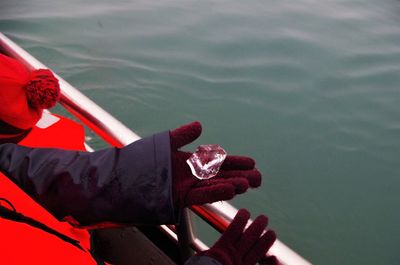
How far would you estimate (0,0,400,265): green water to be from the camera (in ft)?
10.5

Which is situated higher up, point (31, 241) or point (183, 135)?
point (183, 135)

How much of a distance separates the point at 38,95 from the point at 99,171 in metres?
0.34

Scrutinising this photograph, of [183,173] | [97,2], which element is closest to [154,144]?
[183,173]

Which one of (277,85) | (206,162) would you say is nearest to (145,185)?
(206,162)

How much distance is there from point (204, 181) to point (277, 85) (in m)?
3.74

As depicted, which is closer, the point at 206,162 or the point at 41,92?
the point at 206,162

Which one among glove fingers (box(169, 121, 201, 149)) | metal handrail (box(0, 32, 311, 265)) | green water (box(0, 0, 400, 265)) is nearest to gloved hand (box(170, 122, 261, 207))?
glove fingers (box(169, 121, 201, 149))

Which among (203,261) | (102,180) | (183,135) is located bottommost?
(203,261)

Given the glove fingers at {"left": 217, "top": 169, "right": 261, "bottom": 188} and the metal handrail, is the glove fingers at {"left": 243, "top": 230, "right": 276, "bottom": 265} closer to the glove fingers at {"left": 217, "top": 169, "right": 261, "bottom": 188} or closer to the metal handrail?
the metal handrail

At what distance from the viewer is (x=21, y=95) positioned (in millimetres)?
1150

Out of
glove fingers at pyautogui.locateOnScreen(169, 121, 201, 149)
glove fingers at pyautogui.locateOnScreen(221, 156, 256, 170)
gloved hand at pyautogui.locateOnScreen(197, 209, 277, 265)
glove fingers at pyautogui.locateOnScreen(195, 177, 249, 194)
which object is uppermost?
glove fingers at pyautogui.locateOnScreen(169, 121, 201, 149)

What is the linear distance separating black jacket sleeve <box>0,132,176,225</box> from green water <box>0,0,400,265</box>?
224 cm

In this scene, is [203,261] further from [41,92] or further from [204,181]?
[41,92]

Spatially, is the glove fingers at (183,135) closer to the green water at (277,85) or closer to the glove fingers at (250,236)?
the glove fingers at (250,236)
